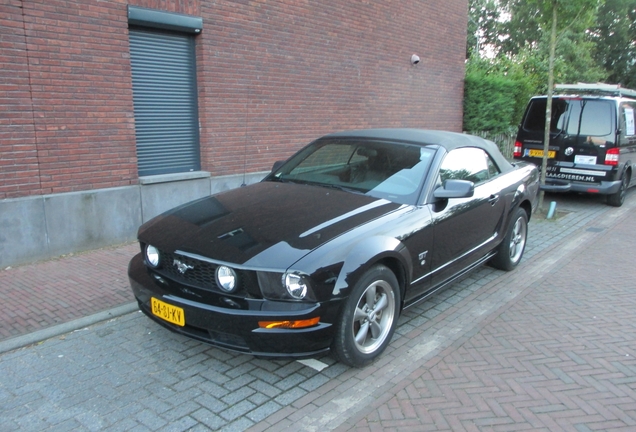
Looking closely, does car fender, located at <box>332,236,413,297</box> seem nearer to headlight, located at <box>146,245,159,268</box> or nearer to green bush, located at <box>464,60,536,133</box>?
headlight, located at <box>146,245,159,268</box>

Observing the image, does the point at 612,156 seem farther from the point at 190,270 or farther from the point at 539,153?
the point at 190,270

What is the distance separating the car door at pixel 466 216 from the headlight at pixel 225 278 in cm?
181

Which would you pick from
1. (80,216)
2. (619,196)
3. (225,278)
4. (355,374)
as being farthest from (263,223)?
(619,196)

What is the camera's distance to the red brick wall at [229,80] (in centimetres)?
580

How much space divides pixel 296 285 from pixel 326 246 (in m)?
0.34

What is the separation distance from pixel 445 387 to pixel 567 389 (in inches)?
32.8

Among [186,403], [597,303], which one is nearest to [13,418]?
[186,403]

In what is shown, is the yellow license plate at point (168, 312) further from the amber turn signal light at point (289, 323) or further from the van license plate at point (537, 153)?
the van license plate at point (537, 153)

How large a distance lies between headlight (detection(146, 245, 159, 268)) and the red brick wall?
287 centimetres

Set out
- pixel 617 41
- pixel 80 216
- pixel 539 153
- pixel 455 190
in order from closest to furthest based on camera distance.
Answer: pixel 455 190 → pixel 80 216 → pixel 539 153 → pixel 617 41

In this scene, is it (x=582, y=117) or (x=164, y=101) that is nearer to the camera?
(x=164, y=101)

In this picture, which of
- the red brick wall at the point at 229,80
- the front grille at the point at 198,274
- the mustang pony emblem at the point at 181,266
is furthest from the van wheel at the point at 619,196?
the mustang pony emblem at the point at 181,266

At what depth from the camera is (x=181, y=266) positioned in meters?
3.55

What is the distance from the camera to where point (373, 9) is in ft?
35.7
